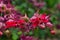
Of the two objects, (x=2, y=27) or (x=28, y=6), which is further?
(x=28, y=6)

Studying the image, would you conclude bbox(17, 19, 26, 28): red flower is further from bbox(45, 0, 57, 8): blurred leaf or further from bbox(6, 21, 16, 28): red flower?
bbox(45, 0, 57, 8): blurred leaf

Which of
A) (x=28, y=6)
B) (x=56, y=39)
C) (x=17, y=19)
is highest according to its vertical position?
(x=17, y=19)

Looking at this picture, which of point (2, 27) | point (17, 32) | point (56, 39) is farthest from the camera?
point (56, 39)

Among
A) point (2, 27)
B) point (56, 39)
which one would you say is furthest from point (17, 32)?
point (56, 39)

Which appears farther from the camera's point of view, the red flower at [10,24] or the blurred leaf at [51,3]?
the blurred leaf at [51,3]

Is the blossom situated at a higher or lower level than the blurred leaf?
higher

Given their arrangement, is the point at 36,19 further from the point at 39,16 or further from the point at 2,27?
the point at 2,27

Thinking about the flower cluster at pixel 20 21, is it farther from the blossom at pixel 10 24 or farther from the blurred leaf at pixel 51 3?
the blurred leaf at pixel 51 3

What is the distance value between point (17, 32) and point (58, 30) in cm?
229

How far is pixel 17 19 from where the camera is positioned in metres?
1.85

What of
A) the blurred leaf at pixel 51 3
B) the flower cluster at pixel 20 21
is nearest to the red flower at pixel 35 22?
the flower cluster at pixel 20 21

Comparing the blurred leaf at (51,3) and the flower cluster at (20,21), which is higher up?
the flower cluster at (20,21)

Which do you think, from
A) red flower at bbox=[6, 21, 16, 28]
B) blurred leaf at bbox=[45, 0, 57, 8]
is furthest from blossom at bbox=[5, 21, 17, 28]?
blurred leaf at bbox=[45, 0, 57, 8]

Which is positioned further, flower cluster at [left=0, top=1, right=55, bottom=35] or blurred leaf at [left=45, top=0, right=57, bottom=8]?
blurred leaf at [left=45, top=0, right=57, bottom=8]
